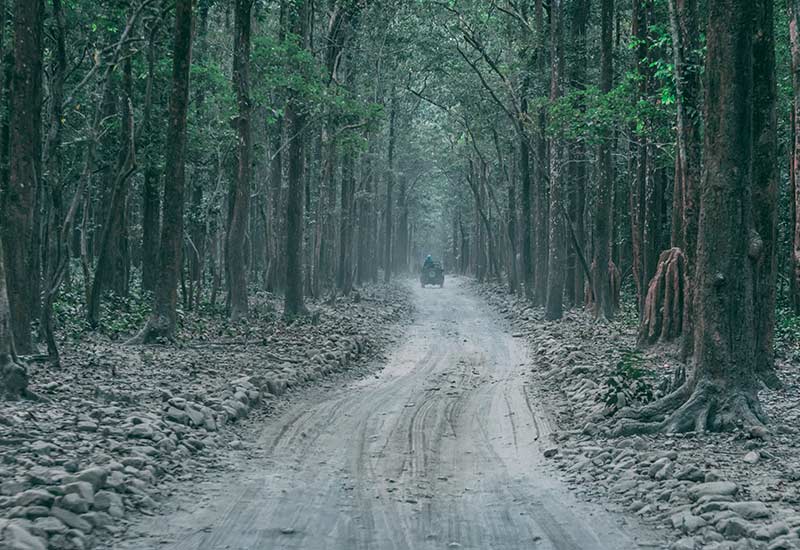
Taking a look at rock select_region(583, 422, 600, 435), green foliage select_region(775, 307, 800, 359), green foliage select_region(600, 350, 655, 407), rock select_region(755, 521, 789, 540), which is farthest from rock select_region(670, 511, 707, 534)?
green foliage select_region(775, 307, 800, 359)

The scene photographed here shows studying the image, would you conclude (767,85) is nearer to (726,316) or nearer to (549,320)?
(726,316)

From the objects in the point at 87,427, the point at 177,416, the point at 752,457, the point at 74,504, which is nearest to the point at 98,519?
the point at 74,504

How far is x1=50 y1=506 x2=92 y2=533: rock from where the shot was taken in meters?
5.89

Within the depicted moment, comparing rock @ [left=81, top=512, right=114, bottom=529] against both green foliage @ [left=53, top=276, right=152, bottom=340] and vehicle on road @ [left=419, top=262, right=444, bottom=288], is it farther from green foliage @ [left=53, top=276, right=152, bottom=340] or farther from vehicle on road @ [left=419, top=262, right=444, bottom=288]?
vehicle on road @ [left=419, top=262, right=444, bottom=288]

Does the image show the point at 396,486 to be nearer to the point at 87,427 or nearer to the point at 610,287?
the point at 87,427

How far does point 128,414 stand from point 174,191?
7.42 metres

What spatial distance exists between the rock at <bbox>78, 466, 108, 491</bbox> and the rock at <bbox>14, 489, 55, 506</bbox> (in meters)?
0.47

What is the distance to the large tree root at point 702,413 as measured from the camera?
8758 millimetres

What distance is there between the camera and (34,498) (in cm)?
601

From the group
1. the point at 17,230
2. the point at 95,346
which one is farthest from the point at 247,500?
the point at 95,346

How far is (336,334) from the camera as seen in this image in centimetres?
1898

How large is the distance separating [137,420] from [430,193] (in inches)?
2864

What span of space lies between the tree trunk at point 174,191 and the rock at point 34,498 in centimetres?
948

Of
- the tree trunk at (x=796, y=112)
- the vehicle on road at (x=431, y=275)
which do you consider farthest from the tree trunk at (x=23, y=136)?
the vehicle on road at (x=431, y=275)
